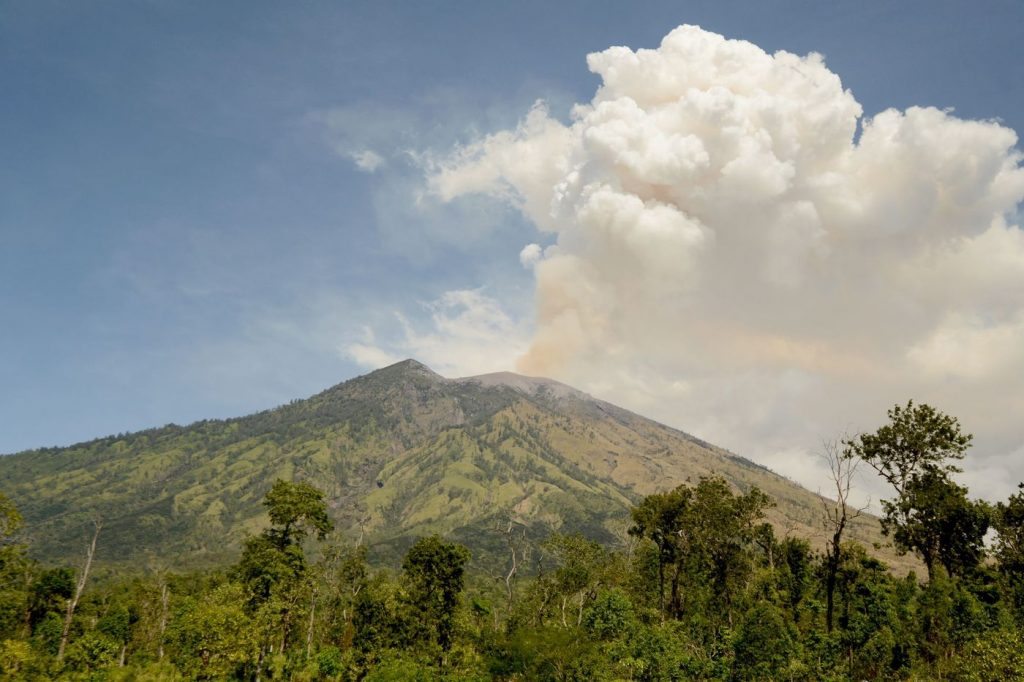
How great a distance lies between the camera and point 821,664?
45.2 m

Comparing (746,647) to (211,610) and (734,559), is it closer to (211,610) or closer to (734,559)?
(734,559)

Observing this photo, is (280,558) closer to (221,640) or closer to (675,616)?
(221,640)

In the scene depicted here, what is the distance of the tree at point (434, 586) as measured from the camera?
2306 inches

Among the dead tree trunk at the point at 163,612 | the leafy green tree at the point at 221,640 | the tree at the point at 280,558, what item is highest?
the tree at the point at 280,558

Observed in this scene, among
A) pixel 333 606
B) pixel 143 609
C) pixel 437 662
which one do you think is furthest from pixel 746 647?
pixel 143 609

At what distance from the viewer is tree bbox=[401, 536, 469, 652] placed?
5856cm

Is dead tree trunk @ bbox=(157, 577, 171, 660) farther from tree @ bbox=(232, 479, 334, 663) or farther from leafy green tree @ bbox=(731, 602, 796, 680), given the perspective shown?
leafy green tree @ bbox=(731, 602, 796, 680)

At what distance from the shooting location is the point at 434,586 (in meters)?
58.8

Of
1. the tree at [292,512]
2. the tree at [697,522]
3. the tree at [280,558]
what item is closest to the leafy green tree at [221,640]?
the tree at [280,558]

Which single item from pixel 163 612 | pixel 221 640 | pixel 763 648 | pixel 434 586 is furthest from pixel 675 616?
pixel 163 612

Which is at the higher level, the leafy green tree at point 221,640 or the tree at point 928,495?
the tree at point 928,495

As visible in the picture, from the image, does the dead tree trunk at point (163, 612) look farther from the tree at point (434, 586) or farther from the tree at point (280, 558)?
the tree at point (434, 586)

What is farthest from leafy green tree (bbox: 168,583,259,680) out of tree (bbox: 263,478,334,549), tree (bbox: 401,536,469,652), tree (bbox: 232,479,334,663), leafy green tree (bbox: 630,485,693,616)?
leafy green tree (bbox: 630,485,693,616)

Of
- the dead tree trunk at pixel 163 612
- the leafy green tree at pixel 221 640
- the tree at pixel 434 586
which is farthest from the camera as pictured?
the dead tree trunk at pixel 163 612
